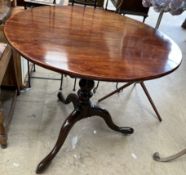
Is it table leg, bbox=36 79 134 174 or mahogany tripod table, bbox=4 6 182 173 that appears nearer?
mahogany tripod table, bbox=4 6 182 173

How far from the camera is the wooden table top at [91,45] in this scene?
2.97ft

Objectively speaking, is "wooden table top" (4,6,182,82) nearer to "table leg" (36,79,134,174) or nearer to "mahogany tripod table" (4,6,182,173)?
"mahogany tripod table" (4,6,182,173)

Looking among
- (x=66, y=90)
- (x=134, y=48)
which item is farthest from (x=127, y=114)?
(x=134, y=48)

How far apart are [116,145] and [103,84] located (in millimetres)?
701

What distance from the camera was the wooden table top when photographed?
2.97ft

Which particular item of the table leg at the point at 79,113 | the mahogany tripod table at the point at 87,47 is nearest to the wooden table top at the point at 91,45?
the mahogany tripod table at the point at 87,47

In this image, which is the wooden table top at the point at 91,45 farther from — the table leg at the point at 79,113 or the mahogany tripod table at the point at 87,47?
the table leg at the point at 79,113

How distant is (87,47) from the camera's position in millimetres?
1045

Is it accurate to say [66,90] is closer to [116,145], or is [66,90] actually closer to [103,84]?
[103,84]

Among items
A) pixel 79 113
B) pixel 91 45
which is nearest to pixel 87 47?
pixel 91 45

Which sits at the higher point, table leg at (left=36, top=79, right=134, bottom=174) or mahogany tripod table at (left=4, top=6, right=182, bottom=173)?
mahogany tripod table at (left=4, top=6, right=182, bottom=173)

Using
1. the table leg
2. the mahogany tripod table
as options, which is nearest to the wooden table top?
the mahogany tripod table

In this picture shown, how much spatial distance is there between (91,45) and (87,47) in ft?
0.11

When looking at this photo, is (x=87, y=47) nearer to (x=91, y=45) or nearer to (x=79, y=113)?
(x=91, y=45)
